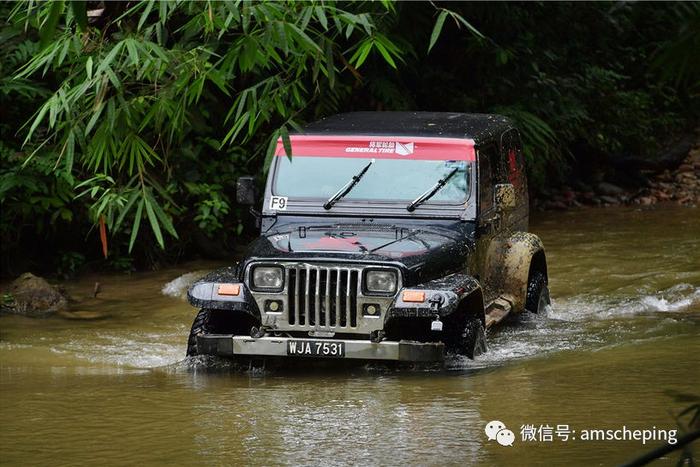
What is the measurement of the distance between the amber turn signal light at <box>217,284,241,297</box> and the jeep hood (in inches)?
9.0

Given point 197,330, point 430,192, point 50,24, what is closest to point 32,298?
point 197,330

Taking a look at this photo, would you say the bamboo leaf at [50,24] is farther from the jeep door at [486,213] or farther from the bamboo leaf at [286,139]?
the jeep door at [486,213]

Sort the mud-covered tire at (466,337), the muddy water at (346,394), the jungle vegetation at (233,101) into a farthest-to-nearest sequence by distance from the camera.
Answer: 1. the mud-covered tire at (466,337)
2. the jungle vegetation at (233,101)
3. the muddy water at (346,394)

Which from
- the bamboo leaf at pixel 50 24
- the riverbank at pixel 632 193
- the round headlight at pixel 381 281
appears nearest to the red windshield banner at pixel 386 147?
the round headlight at pixel 381 281

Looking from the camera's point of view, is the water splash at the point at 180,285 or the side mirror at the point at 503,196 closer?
the side mirror at the point at 503,196

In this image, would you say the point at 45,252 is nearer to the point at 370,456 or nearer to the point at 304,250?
the point at 304,250

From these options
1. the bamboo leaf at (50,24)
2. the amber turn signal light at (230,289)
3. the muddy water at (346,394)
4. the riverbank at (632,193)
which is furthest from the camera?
the riverbank at (632,193)

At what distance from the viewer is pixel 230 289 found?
7887mm

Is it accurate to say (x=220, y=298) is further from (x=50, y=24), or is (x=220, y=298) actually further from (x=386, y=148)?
(x=50, y=24)

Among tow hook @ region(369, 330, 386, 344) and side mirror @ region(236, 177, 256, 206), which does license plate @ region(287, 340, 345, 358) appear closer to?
tow hook @ region(369, 330, 386, 344)

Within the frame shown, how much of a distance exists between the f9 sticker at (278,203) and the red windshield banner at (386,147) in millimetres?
345

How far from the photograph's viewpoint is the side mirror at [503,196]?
8.95 meters

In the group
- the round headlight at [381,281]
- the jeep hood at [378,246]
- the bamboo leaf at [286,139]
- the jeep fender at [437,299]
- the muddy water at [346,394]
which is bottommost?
the muddy water at [346,394]

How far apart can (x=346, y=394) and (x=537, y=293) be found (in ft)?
9.11
